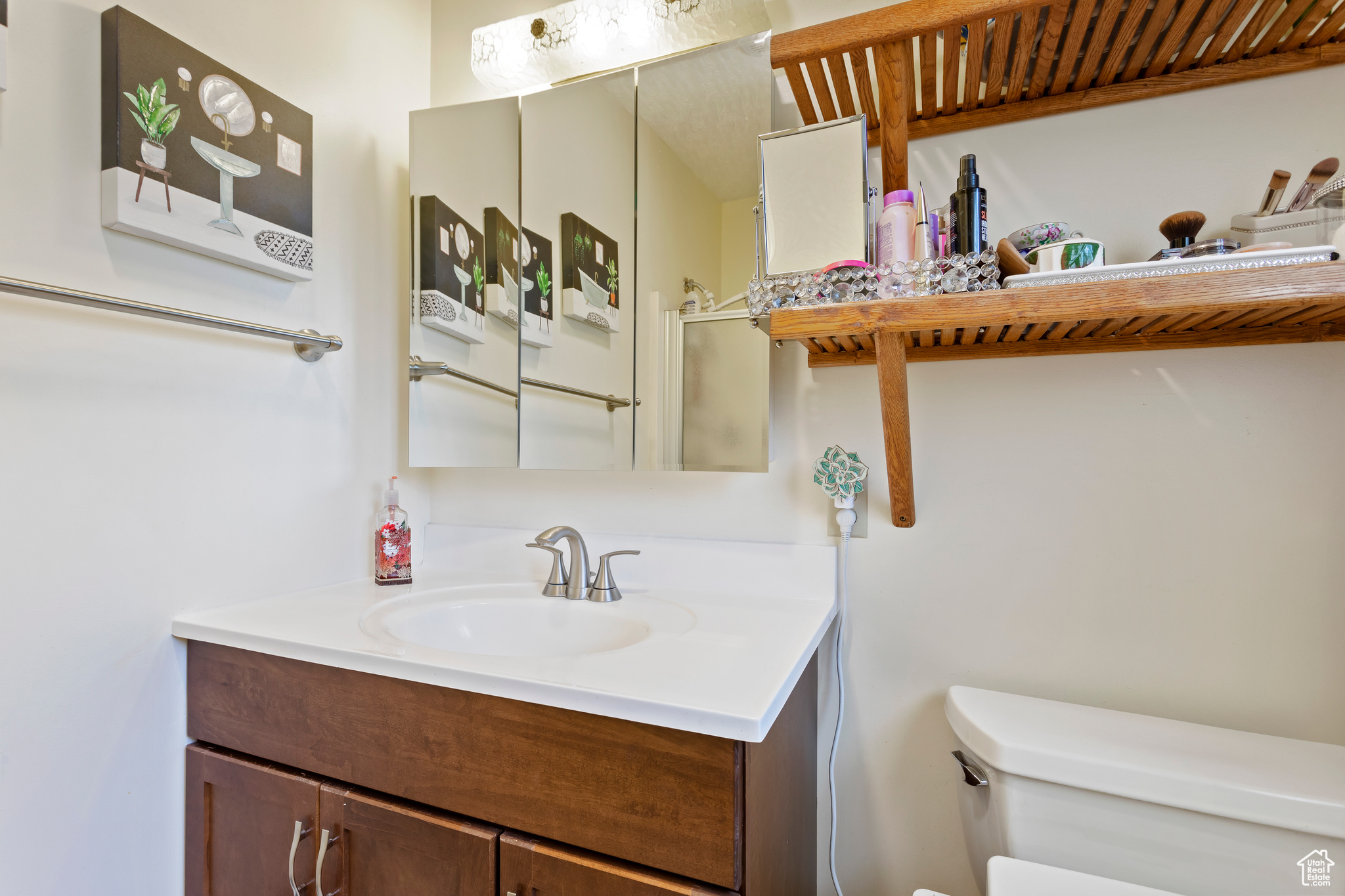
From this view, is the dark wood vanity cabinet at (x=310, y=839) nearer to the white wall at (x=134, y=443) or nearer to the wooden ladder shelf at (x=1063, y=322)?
the white wall at (x=134, y=443)

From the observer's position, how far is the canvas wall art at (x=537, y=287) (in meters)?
1.30

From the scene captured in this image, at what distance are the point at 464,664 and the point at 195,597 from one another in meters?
0.59

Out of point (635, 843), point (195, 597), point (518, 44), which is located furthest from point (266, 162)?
point (635, 843)

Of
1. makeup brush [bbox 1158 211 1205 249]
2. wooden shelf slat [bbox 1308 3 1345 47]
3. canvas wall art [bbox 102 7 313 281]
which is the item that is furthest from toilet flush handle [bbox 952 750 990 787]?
canvas wall art [bbox 102 7 313 281]

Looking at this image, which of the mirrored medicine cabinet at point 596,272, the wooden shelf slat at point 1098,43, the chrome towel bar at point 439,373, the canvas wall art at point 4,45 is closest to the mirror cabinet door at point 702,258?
the mirrored medicine cabinet at point 596,272

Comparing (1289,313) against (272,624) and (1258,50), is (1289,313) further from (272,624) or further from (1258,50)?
(272,624)

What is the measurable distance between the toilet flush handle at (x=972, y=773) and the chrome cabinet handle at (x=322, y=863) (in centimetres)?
89

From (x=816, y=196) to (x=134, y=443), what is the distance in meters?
1.11

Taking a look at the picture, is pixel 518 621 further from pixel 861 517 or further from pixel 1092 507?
pixel 1092 507

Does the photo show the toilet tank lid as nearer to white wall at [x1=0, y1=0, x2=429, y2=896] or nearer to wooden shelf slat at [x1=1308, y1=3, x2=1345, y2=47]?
wooden shelf slat at [x1=1308, y1=3, x2=1345, y2=47]

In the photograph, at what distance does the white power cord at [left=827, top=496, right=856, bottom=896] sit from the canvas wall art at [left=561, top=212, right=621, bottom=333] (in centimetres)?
56

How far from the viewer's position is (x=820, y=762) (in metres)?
1.13

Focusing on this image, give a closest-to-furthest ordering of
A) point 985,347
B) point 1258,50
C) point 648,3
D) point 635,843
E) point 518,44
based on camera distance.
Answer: point 635,843
point 1258,50
point 985,347
point 648,3
point 518,44

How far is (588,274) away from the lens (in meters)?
1.27
